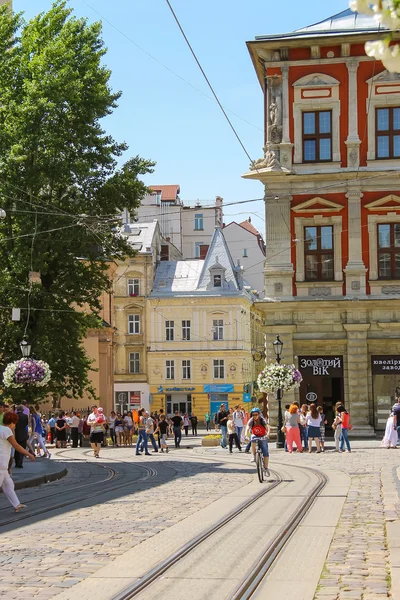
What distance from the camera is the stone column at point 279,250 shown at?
39.6 meters

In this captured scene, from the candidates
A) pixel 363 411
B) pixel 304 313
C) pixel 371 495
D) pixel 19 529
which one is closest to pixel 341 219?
pixel 304 313

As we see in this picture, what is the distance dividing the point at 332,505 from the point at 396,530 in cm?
376

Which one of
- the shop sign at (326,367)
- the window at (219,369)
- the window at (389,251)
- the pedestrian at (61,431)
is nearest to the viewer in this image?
the shop sign at (326,367)

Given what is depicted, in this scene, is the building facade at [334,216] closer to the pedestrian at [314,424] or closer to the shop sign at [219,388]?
the pedestrian at [314,424]

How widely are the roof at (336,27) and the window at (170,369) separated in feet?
137

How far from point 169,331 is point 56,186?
43890 mm

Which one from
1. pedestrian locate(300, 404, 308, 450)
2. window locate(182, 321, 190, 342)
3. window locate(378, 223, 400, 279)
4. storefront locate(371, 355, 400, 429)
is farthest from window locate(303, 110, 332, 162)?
window locate(182, 321, 190, 342)

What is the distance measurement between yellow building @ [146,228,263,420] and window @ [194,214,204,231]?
12.3m

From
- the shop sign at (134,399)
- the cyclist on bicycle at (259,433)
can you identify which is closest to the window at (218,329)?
the shop sign at (134,399)

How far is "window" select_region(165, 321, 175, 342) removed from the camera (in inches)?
3169

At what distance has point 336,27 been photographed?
4138cm

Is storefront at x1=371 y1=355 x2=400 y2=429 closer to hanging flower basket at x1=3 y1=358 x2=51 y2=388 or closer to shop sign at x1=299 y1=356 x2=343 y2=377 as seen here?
shop sign at x1=299 y1=356 x2=343 y2=377

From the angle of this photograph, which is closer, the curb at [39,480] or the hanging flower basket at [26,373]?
the curb at [39,480]

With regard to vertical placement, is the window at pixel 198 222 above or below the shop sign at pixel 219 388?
above
